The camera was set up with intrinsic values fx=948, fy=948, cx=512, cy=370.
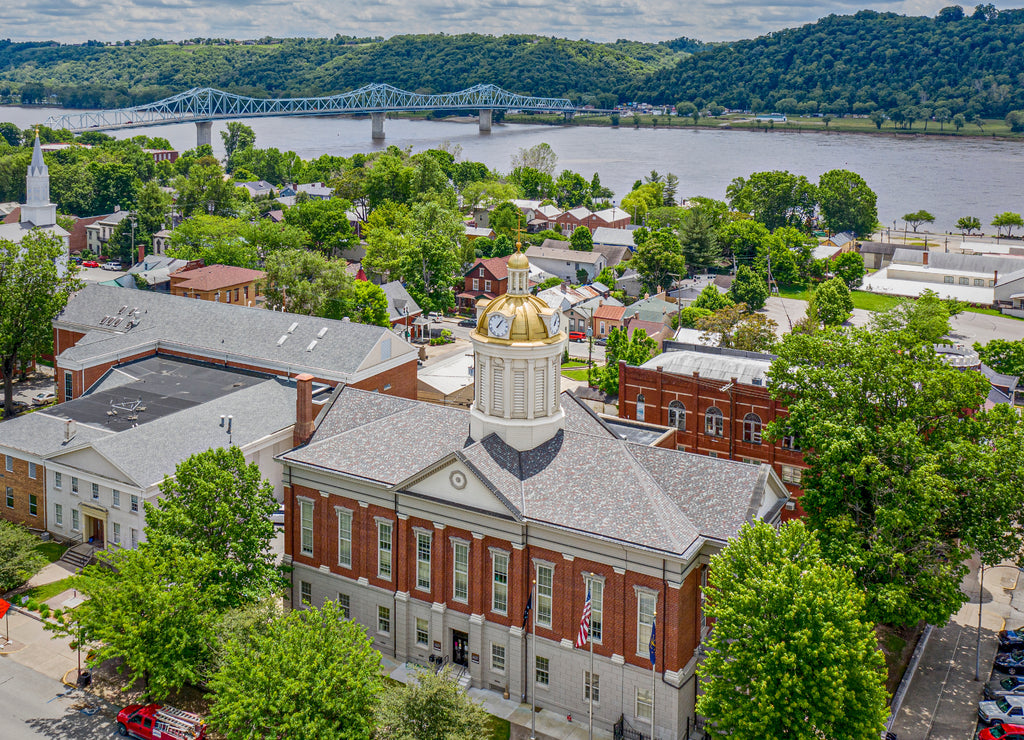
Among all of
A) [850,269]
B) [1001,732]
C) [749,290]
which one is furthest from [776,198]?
[1001,732]

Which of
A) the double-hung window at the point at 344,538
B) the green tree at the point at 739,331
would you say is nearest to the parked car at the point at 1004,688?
the double-hung window at the point at 344,538

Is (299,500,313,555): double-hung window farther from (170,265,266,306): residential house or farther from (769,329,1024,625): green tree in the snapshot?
(170,265,266,306): residential house

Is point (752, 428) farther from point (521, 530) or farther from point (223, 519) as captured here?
point (223, 519)

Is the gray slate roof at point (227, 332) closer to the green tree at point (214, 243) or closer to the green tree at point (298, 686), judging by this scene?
the green tree at point (214, 243)

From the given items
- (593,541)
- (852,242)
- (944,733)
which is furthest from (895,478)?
(852,242)

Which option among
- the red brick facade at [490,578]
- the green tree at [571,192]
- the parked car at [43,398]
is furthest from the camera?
the green tree at [571,192]

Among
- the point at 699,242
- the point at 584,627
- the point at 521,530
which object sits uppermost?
the point at 699,242

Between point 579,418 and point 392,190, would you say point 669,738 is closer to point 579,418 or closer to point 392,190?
point 579,418

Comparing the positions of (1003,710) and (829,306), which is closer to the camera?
(1003,710)
